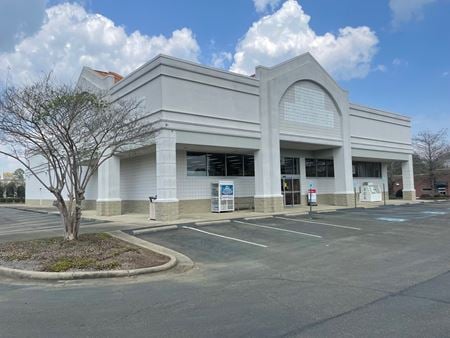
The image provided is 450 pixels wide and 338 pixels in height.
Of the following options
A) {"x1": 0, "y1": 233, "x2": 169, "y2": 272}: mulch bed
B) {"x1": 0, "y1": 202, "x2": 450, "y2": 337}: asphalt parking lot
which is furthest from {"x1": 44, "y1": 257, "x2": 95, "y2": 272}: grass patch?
{"x1": 0, "y1": 202, "x2": 450, "y2": 337}: asphalt parking lot

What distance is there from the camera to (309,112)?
26391mm

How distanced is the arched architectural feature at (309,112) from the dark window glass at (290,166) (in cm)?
331

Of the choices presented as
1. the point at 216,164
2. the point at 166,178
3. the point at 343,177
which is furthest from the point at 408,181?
the point at 166,178

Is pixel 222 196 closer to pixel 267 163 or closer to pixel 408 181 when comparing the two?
pixel 267 163

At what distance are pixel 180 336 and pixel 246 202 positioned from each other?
21.2 m

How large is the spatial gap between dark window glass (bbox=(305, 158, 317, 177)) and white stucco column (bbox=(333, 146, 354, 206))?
200 cm

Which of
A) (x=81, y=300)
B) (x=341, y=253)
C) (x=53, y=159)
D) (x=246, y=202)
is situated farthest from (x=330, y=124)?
(x=81, y=300)

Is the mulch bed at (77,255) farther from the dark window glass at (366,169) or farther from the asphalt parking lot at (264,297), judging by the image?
the dark window glass at (366,169)

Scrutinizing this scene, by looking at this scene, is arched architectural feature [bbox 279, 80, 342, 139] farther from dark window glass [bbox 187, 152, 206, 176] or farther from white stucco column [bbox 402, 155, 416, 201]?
white stucco column [bbox 402, 155, 416, 201]

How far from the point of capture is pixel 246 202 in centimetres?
2572

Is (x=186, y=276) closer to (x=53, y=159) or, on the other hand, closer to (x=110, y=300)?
(x=110, y=300)

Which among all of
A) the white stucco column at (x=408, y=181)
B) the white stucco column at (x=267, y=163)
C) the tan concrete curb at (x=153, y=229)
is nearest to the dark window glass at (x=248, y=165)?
the white stucco column at (x=267, y=163)

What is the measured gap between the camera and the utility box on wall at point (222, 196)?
23.0 m

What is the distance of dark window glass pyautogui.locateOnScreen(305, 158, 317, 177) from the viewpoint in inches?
1184
